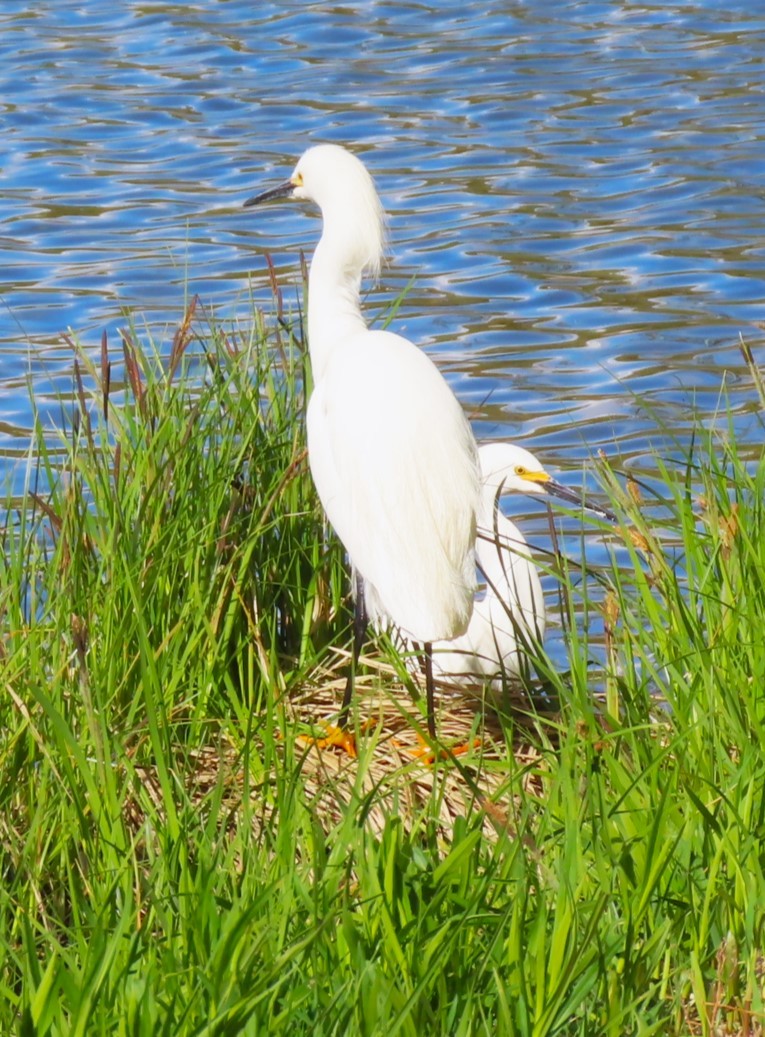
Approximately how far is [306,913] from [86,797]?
1.55 feet

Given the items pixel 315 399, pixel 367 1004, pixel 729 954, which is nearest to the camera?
pixel 367 1004

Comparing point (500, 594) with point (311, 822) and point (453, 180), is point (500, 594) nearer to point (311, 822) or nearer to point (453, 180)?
point (311, 822)

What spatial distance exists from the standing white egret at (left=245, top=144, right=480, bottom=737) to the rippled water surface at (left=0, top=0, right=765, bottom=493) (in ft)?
5.18

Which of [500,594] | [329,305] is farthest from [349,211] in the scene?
[500,594]

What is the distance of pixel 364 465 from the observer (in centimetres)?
337

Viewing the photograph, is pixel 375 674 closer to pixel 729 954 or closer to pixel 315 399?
pixel 315 399

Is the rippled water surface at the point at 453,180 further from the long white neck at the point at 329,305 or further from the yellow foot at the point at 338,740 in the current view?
the yellow foot at the point at 338,740

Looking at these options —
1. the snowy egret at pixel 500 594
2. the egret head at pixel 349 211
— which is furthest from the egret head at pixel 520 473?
the egret head at pixel 349 211

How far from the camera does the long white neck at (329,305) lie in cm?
371

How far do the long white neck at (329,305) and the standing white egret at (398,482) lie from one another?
5.9 inches

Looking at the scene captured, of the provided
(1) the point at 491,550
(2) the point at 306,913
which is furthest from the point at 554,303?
(2) the point at 306,913

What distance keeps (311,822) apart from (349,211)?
6.80ft

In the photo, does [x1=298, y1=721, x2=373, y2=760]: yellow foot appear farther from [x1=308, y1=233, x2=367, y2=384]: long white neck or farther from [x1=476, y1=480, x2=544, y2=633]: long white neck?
[x1=308, y1=233, x2=367, y2=384]: long white neck

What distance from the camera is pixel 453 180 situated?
848cm
